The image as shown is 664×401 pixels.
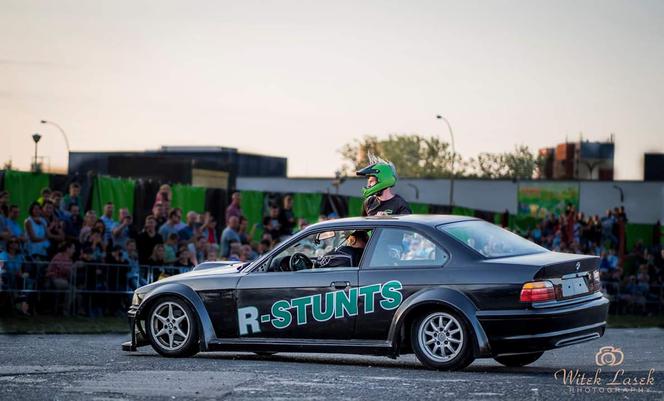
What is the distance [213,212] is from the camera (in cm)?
2494

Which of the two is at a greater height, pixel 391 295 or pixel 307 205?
pixel 307 205

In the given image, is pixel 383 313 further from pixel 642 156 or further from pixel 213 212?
pixel 642 156

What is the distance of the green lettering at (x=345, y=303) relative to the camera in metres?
11.0

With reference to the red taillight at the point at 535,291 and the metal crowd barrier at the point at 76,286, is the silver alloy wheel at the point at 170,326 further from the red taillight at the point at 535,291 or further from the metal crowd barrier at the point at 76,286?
the metal crowd barrier at the point at 76,286

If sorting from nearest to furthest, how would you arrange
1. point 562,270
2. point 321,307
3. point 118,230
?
point 562,270
point 321,307
point 118,230

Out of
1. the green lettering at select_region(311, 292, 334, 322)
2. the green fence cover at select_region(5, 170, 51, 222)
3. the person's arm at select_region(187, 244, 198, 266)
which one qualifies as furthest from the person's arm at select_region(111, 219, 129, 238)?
the green lettering at select_region(311, 292, 334, 322)

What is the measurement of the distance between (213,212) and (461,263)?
14773 mm

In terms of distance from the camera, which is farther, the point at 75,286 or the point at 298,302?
the point at 75,286

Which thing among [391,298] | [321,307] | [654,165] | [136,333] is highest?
[654,165]

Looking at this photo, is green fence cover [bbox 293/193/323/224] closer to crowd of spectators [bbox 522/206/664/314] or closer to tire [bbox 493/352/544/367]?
crowd of spectators [bbox 522/206/664/314]

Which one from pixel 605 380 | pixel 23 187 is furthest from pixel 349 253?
pixel 23 187

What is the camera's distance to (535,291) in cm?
1020

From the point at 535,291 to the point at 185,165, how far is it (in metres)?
50.1

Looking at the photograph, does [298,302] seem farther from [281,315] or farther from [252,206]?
[252,206]
